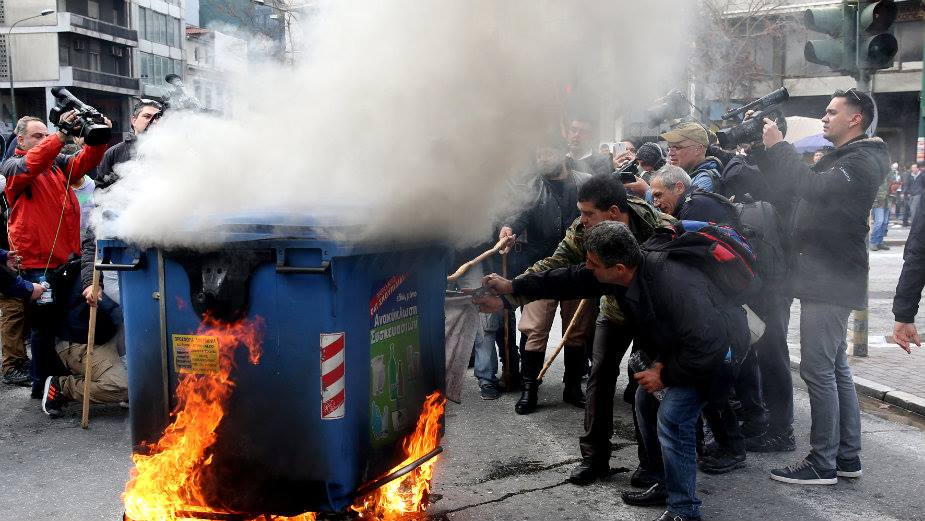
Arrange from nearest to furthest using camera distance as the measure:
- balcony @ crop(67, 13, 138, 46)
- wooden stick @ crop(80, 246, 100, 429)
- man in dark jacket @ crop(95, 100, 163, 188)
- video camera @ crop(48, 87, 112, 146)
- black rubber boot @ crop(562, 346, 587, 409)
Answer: video camera @ crop(48, 87, 112, 146), wooden stick @ crop(80, 246, 100, 429), black rubber boot @ crop(562, 346, 587, 409), man in dark jacket @ crop(95, 100, 163, 188), balcony @ crop(67, 13, 138, 46)

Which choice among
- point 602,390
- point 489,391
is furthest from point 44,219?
point 602,390

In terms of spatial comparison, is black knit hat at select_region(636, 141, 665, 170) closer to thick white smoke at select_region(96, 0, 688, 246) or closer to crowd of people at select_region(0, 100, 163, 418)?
thick white smoke at select_region(96, 0, 688, 246)

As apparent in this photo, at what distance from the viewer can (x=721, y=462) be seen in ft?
15.2

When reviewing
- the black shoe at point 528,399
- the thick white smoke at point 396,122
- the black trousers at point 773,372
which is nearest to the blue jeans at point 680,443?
the thick white smoke at point 396,122

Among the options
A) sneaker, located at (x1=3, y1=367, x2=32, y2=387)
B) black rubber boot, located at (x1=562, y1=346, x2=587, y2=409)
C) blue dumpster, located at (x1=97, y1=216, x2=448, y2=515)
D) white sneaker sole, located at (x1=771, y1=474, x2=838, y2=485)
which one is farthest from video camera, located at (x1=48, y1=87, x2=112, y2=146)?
white sneaker sole, located at (x1=771, y1=474, x2=838, y2=485)

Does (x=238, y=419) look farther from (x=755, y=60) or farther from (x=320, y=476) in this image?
(x=755, y=60)

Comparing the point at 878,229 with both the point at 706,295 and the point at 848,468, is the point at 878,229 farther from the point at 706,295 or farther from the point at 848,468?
the point at 706,295

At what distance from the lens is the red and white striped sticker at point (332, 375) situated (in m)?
3.01

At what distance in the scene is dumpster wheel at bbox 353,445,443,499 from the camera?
319cm

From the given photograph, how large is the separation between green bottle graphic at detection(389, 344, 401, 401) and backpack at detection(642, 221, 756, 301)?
118 cm

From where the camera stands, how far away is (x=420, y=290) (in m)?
3.65

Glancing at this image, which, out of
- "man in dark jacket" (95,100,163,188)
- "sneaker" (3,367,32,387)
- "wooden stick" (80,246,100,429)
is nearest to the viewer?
"wooden stick" (80,246,100,429)

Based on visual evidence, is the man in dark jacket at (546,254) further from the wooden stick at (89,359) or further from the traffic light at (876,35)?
the traffic light at (876,35)

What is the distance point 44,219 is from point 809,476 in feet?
18.1
